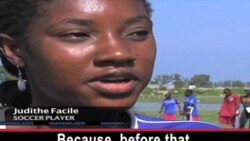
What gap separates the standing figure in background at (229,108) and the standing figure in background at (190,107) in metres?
0.10

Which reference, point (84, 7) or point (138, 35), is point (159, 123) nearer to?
point (138, 35)

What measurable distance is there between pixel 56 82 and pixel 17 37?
0.19 m

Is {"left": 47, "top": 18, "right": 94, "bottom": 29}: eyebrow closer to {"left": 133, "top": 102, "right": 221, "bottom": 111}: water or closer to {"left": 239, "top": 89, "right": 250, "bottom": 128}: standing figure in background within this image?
{"left": 133, "top": 102, "right": 221, "bottom": 111}: water

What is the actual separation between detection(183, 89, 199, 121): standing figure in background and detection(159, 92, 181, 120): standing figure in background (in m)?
0.04

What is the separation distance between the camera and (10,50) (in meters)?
1.30

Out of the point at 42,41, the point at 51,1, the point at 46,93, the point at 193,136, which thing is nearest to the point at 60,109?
the point at 46,93

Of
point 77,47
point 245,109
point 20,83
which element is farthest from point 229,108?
point 20,83

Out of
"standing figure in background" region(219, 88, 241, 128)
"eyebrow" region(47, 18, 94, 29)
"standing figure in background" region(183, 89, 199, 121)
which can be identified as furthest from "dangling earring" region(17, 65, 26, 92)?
"standing figure in background" region(219, 88, 241, 128)

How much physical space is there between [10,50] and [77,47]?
0.22 meters

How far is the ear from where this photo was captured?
1298 mm

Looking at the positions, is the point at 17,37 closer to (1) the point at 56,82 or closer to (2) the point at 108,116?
(1) the point at 56,82

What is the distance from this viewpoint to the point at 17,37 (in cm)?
129

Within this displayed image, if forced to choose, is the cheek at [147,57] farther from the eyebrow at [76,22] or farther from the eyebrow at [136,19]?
the eyebrow at [76,22]

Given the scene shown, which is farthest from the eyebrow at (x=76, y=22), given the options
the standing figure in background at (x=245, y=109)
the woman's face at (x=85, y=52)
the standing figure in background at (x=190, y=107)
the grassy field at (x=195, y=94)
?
the standing figure in background at (x=245, y=109)
